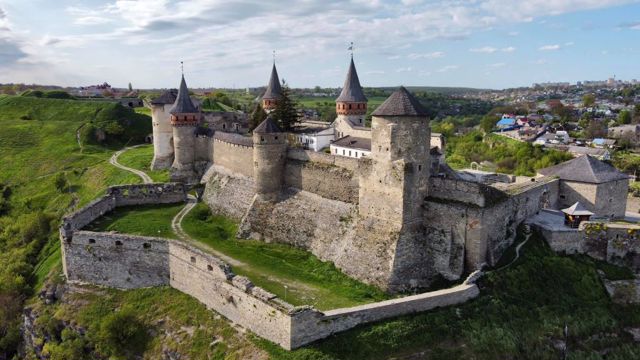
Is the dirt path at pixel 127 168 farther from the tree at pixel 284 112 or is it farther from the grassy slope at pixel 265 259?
the tree at pixel 284 112

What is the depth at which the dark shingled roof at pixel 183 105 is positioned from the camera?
32719 millimetres

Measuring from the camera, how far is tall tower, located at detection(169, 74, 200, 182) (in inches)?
1291

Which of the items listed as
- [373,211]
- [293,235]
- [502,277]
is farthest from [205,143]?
[502,277]

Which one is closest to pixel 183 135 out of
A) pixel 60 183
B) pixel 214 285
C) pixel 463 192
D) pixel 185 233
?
pixel 185 233

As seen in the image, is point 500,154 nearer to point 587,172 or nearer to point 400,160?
point 587,172

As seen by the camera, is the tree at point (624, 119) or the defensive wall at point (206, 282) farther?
the tree at point (624, 119)

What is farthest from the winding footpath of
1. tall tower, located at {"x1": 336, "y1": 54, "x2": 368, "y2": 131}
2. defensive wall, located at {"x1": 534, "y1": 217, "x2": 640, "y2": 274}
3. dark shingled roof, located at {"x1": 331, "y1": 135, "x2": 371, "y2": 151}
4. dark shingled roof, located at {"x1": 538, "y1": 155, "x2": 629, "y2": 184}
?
dark shingled roof, located at {"x1": 538, "y1": 155, "x2": 629, "y2": 184}

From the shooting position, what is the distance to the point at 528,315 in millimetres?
18922

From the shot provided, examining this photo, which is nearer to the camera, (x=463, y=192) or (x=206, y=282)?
(x=463, y=192)

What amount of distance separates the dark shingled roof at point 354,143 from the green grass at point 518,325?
12.3 meters

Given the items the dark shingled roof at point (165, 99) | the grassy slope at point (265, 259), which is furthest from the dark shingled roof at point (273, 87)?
the grassy slope at point (265, 259)

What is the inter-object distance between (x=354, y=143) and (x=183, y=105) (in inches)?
457

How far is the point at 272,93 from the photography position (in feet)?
131

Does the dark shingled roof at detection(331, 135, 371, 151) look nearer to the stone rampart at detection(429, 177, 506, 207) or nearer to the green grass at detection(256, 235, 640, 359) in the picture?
the stone rampart at detection(429, 177, 506, 207)
